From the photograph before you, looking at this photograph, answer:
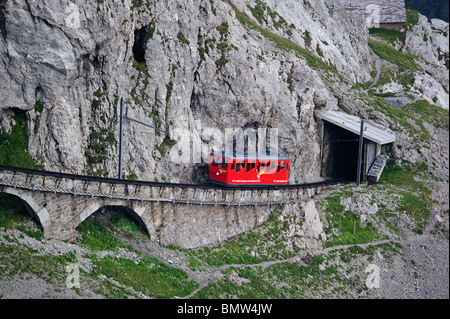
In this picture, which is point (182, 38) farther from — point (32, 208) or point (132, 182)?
point (32, 208)

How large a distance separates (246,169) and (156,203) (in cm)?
1104

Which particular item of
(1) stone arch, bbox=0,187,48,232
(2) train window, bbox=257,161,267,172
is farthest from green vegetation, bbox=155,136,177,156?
(1) stone arch, bbox=0,187,48,232

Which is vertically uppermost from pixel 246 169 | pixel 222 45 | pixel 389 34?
pixel 389 34

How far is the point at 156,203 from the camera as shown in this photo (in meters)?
46.8

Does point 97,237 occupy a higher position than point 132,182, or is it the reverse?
A: point 132,182

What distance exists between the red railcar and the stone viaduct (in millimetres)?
1281

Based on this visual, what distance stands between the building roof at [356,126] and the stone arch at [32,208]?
38.6m

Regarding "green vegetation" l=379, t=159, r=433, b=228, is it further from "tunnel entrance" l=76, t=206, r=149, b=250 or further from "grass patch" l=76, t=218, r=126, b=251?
"grass patch" l=76, t=218, r=126, b=251

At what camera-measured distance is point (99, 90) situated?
5147 cm

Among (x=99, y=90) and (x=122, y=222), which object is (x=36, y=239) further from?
(x=99, y=90)

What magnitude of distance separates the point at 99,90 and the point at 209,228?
15997 mm

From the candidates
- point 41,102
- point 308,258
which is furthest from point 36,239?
point 308,258

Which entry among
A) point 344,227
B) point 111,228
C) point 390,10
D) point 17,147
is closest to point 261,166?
point 344,227

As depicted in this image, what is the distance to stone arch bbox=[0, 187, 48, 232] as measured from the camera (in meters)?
38.4
